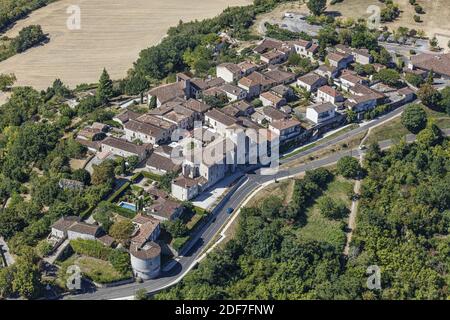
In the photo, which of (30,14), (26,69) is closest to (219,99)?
(26,69)

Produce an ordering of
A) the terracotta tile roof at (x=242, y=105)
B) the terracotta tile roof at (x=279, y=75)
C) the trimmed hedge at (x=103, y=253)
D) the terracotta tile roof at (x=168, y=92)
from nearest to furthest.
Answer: the trimmed hedge at (x=103, y=253)
the terracotta tile roof at (x=242, y=105)
the terracotta tile roof at (x=168, y=92)
the terracotta tile roof at (x=279, y=75)

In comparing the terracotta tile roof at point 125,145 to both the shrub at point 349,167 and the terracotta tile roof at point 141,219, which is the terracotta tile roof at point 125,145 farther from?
the shrub at point 349,167

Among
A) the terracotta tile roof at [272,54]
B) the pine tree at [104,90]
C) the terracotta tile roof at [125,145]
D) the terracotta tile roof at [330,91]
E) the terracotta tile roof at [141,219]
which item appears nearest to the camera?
the terracotta tile roof at [141,219]

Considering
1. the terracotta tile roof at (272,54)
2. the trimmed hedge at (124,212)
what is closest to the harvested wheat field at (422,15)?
the terracotta tile roof at (272,54)

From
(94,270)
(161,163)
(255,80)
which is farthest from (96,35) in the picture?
(94,270)

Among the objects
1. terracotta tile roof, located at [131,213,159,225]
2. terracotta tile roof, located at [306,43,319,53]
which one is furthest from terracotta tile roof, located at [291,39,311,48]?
terracotta tile roof, located at [131,213,159,225]

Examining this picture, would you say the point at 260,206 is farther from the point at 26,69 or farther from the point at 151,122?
the point at 26,69

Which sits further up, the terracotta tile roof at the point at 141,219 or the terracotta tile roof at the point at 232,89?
the terracotta tile roof at the point at 232,89

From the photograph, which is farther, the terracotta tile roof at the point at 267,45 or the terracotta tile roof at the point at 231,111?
the terracotta tile roof at the point at 267,45
